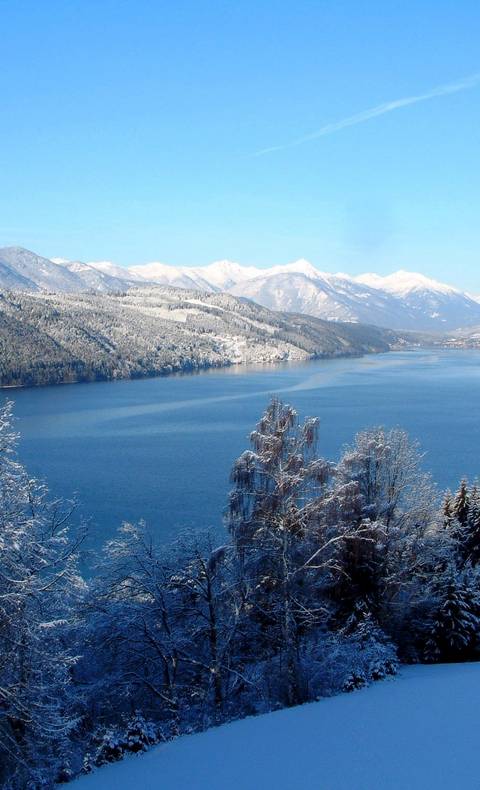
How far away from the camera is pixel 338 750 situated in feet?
21.9

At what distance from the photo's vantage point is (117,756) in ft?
26.9

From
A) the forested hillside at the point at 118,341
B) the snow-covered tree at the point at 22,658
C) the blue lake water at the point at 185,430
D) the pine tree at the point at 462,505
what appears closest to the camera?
the snow-covered tree at the point at 22,658

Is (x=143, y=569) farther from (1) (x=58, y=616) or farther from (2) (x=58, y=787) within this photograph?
(2) (x=58, y=787)

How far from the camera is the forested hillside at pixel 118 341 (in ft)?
355

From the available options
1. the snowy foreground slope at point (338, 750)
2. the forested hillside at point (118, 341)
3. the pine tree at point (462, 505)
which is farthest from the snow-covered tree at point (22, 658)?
the forested hillside at point (118, 341)

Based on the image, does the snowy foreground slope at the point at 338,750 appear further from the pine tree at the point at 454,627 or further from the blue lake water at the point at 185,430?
the blue lake water at the point at 185,430

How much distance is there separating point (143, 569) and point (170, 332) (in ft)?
487

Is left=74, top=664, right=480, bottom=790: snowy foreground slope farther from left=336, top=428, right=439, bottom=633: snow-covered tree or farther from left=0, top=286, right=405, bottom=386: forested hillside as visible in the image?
left=0, top=286, right=405, bottom=386: forested hillside

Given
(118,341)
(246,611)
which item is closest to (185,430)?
(246,611)

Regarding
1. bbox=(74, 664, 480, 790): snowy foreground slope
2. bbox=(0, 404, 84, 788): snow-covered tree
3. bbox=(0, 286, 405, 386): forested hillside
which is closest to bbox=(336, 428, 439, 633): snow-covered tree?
bbox=(74, 664, 480, 790): snowy foreground slope

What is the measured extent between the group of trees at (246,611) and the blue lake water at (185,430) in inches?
382

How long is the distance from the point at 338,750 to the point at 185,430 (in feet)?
162

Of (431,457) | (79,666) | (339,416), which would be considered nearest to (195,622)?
(79,666)

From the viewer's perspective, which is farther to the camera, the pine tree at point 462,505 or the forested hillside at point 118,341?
the forested hillside at point 118,341
